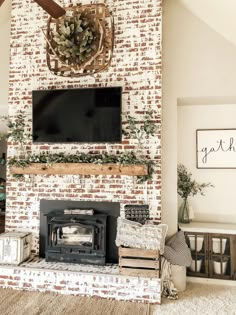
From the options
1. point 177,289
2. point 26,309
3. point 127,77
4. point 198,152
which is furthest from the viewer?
point 198,152

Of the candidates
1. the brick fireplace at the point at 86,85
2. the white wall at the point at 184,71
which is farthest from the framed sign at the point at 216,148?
the brick fireplace at the point at 86,85

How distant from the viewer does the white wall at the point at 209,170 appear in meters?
3.99

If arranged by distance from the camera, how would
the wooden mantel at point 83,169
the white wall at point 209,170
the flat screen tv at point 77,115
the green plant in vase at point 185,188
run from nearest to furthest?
the wooden mantel at point 83,169, the flat screen tv at point 77,115, the green plant in vase at point 185,188, the white wall at point 209,170

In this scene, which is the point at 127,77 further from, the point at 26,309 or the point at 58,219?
the point at 26,309

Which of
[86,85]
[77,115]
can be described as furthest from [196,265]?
[86,85]

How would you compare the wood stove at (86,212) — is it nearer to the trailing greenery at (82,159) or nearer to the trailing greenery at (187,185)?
the trailing greenery at (82,159)

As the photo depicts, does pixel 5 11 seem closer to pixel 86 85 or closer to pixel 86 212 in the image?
pixel 86 85

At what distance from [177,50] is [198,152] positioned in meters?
1.39

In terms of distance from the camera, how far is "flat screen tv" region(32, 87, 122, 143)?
11.3 feet

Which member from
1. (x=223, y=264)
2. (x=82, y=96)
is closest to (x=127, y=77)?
(x=82, y=96)

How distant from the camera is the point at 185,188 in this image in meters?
3.96

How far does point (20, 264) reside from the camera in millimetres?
3393

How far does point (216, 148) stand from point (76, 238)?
2.21 metres

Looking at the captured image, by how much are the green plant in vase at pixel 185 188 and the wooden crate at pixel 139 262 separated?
38.1 inches
